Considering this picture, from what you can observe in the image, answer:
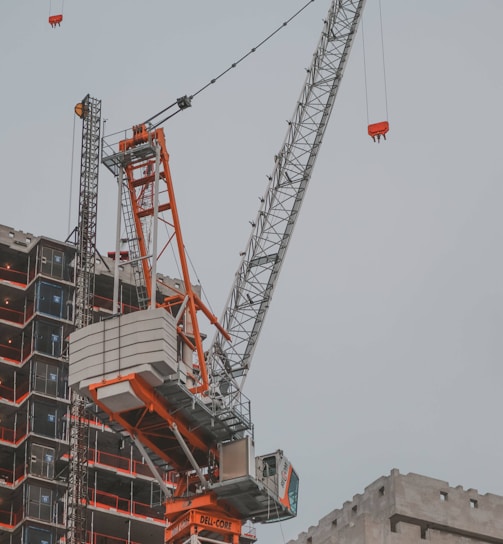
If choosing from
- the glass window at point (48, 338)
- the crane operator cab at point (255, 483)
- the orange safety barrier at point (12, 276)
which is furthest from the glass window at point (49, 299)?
the crane operator cab at point (255, 483)

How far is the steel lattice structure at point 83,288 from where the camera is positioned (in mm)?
134375

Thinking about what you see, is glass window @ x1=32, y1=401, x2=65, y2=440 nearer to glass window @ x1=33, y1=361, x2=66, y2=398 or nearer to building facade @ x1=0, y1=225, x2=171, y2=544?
building facade @ x1=0, y1=225, x2=171, y2=544

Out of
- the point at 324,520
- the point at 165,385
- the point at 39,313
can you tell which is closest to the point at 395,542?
the point at 324,520

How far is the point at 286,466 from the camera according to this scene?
110 metres

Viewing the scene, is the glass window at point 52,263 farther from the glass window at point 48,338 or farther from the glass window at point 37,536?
the glass window at point 37,536

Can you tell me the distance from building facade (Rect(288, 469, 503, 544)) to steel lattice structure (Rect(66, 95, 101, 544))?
17.3 meters

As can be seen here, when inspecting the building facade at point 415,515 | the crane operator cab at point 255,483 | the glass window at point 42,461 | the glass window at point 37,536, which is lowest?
the crane operator cab at point 255,483

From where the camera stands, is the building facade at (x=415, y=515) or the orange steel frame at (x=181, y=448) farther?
the building facade at (x=415, y=515)

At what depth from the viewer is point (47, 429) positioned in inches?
5463

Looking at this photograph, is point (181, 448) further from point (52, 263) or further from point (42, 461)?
point (52, 263)

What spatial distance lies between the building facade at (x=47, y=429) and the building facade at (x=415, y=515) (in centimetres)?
1757

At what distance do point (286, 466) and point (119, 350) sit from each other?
45.8ft

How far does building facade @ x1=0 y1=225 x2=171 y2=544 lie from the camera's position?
136 metres

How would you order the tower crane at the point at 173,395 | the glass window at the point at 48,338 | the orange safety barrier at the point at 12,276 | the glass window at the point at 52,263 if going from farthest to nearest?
the orange safety barrier at the point at 12,276 < the glass window at the point at 52,263 < the glass window at the point at 48,338 < the tower crane at the point at 173,395
